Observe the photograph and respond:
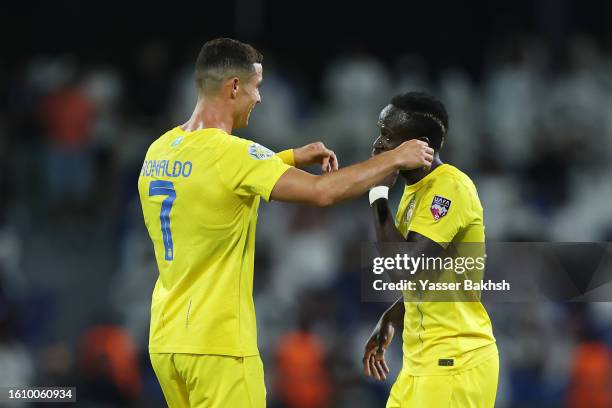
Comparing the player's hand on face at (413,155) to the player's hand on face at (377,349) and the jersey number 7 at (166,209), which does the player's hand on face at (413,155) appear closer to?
the jersey number 7 at (166,209)

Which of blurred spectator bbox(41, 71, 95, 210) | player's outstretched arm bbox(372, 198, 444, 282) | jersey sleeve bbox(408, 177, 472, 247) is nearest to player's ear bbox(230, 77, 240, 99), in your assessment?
player's outstretched arm bbox(372, 198, 444, 282)

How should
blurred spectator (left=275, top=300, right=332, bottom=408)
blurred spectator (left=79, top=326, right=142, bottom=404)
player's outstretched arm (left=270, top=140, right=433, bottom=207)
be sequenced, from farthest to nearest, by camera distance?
blurred spectator (left=275, top=300, right=332, bottom=408), blurred spectator (left=79, top=326, right=142, bottom=404), player's outstretched arm (left=270, top=140, right=433, bottom=207)

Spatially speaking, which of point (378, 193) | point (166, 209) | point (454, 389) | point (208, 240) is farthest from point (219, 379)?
point (378, 193)

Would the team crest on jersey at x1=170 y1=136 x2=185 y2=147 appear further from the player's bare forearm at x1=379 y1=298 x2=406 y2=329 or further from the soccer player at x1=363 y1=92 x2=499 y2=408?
the player's bare forearm at x1=379 y1=298 x2=406 y2=329

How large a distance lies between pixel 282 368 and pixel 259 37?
5085mm

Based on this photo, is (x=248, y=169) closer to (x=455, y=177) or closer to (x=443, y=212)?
(x=443, y=212)

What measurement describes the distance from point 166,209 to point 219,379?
0.78 meters

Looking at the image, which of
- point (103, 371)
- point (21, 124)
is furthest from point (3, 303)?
point (21, 124)

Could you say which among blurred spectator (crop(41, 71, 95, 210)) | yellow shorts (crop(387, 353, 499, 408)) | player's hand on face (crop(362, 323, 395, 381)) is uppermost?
blurred spectator (crop(41, 71, 95, 210))

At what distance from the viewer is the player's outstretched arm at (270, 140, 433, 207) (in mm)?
4379

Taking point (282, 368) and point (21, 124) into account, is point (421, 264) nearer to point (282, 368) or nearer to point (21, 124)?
point (282, 368)

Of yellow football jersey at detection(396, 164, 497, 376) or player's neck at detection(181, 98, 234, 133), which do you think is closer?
player's neck at detection(181, 98, 234, 133)

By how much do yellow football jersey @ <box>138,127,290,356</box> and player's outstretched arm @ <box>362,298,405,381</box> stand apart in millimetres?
1066

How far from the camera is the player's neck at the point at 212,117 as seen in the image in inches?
187
